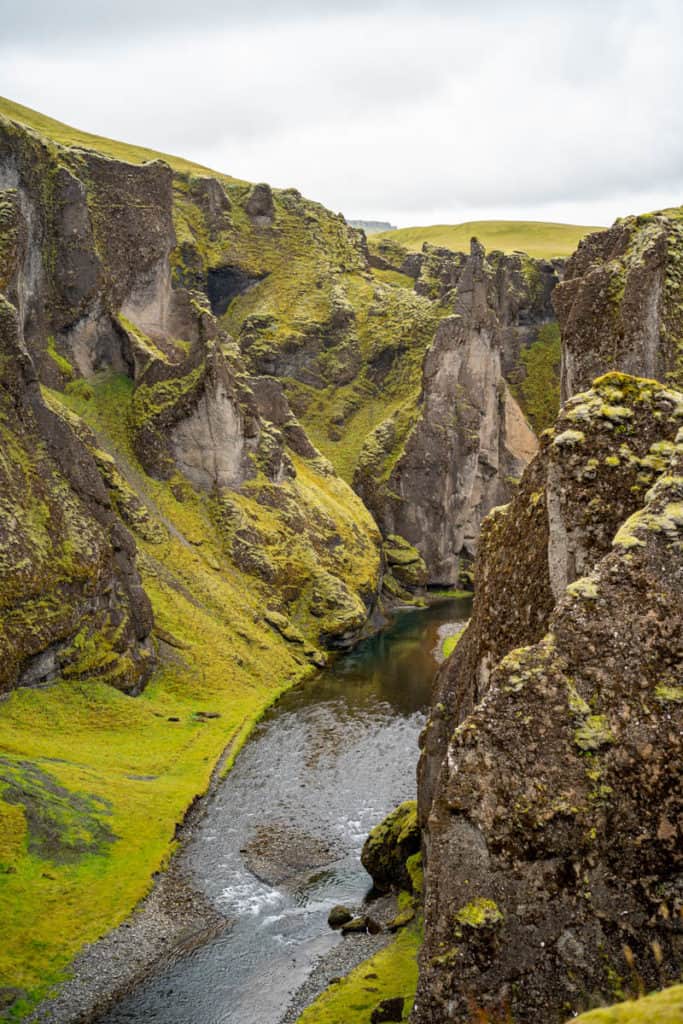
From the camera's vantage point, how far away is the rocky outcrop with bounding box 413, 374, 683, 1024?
19.0 meters

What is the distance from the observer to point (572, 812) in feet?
62.4

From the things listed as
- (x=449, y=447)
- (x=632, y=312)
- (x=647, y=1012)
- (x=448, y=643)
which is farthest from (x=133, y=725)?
(x=449, y=447)

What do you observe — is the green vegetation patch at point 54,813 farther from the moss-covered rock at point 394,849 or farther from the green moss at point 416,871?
the green moss at point 416,871

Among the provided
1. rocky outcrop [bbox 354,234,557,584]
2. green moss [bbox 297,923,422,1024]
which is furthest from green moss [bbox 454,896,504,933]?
rocky outcrop [bbox 354,234,557,584]

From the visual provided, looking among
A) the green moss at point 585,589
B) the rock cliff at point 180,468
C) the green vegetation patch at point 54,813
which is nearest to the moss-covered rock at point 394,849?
the rock cliff at point 180,468

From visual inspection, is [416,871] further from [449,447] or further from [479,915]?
[449,447]

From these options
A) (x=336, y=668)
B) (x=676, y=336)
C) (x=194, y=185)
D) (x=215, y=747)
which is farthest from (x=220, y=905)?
(x=194, y=185)

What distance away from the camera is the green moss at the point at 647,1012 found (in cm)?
1052

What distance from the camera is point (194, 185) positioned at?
175 meters

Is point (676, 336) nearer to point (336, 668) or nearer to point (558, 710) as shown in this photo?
point (558, 710)

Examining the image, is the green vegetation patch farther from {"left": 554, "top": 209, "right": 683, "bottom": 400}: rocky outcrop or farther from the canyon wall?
Answer: {"left": 554, "top": 209, "right": 683, "bottom": 400}: rocky outcrop

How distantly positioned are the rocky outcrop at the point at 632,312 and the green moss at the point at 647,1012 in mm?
32916

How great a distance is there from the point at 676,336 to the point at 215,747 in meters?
44.9

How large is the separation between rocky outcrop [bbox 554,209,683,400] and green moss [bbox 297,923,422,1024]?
26.5m
